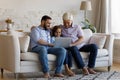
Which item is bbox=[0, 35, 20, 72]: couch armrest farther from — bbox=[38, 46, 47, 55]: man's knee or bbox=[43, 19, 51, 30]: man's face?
bbox=[43, 19, 51, 30]: man's face

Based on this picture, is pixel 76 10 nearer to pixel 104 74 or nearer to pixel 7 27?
pixel 7 27

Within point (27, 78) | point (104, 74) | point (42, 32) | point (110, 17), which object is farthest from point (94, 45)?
point (110, 17)

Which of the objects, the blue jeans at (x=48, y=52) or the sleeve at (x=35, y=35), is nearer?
the blue jeans at (x=48, y=52)

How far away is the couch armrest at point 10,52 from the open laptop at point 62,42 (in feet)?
2.13

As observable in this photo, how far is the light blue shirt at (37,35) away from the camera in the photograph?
454 centimetres

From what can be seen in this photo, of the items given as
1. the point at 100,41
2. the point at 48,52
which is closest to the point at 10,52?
the point at 48,52

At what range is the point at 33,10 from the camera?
6.34 m

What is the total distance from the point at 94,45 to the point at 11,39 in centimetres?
144

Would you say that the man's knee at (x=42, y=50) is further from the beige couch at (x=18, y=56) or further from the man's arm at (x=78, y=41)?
the man's arm at (x=78, y=41)

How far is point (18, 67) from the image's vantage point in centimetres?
426

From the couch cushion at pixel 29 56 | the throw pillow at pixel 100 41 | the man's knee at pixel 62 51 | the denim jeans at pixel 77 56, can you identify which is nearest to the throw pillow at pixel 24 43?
the couch cushion at pixel 29 56

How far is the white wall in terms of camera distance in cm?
604

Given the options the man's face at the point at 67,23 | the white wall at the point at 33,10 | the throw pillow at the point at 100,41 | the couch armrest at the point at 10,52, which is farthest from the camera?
Result: the white wall at the point at 33,10

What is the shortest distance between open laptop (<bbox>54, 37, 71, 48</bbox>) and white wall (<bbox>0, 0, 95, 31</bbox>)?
1.89 metres
